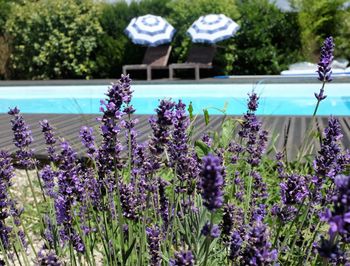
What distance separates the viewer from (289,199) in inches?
A: 59.1

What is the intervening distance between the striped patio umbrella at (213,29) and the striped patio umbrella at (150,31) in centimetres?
73

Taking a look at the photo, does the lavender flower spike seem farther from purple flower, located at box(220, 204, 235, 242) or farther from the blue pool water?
the blue pool water

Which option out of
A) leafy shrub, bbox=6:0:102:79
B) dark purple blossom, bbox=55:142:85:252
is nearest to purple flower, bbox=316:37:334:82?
dark purple blossom, bbox=55:142:85:252

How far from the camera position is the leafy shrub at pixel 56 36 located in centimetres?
1723

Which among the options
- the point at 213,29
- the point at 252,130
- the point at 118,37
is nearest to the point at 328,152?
the point at 252,130

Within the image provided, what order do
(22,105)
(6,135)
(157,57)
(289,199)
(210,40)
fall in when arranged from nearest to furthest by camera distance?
(289,199)
(6,135)
(22,105)
(210,40)
(157,57)

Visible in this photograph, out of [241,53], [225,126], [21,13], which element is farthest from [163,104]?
[21,13]

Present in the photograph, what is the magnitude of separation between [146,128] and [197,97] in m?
6.39

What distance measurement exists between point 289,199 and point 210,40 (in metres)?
14.0

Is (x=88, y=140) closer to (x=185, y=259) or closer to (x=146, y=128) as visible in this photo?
(x=185, y=259)

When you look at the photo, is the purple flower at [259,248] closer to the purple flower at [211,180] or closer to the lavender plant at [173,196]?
the lavender plant at [173,196]

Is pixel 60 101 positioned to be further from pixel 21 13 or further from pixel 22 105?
pixel 21 13

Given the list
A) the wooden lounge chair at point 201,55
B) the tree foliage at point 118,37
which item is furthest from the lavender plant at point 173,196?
the tree foliage at point 118,37

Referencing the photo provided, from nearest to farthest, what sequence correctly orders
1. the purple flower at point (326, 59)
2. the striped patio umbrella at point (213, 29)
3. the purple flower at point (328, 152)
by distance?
the purple flower at point (328, 152) < the purple flower at point (326, 59) < the striped patio umbrella at point (213, 29)
